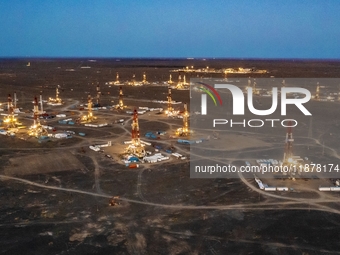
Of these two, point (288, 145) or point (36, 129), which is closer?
point (288, 145)

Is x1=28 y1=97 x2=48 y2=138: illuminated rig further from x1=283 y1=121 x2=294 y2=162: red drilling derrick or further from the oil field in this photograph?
x1=283 y1=121 x2=294 y2=162: red drilling derrick

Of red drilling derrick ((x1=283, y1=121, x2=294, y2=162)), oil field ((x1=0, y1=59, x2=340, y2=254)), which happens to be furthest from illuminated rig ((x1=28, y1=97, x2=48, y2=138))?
red drilling derrick ((x1=283, y1=121, x2=294, y2=162))

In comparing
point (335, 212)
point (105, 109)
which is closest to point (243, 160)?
point (335, 212)

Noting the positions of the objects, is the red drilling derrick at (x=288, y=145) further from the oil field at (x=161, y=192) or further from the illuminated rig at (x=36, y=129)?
the illuminated rig at (x=36, y=129)

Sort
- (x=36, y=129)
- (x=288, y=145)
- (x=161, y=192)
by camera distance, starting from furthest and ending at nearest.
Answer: (x=36, y=129)
(x=288, y=145)
(x=161, y=192)

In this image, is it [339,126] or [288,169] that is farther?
[339,126]

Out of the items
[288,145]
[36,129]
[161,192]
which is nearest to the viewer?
[161,192]

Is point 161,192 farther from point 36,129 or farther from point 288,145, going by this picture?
point 36,129

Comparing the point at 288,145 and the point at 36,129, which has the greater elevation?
the point at 288,145

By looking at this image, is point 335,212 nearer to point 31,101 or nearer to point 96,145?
point 96,145

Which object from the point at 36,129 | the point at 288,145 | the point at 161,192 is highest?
the point at 288,145

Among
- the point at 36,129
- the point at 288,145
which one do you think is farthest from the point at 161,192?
the point at 36,129
